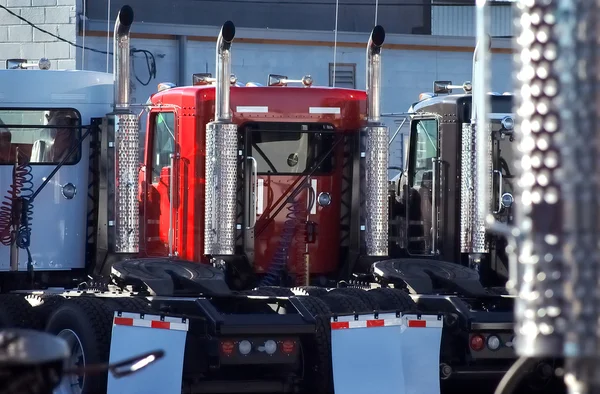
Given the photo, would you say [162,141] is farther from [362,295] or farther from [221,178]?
[362,295]

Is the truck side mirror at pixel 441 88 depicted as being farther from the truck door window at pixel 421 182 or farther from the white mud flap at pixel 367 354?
the white mud flap at pixel 367 354

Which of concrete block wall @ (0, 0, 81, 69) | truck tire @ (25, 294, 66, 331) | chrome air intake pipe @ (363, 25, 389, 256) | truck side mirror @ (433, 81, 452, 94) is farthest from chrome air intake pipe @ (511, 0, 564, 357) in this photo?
concrete block wall @ (0, 0, 81, 69)

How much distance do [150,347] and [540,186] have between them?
6.63 metres

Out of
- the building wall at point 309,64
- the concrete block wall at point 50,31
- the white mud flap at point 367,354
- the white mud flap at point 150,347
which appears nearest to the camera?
the white mud flap at point 150,347

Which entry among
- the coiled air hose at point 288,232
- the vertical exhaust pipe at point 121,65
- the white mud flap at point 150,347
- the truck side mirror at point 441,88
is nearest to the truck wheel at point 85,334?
the white mud flap at point 150,347

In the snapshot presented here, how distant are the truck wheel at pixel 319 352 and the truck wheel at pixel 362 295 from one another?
46 cm

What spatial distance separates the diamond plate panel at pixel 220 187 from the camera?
11.6m

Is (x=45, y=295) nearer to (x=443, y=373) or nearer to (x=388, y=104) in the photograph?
(x=443, y=373)

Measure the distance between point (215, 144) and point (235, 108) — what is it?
0.87 metres

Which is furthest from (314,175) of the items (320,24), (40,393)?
(320,24)

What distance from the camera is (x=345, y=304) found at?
1065 centimetres

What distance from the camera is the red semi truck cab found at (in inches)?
481

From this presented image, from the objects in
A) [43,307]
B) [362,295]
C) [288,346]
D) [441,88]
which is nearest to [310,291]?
[362,295]

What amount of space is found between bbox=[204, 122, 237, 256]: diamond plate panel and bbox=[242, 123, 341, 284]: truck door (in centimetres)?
57
